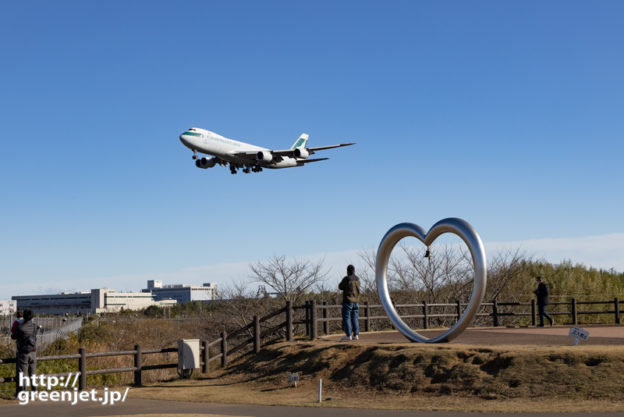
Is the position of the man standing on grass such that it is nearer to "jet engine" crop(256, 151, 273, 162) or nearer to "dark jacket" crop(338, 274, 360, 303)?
"dark jacket" crop(338, 274, 360, 303)

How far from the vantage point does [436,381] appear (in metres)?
14.5

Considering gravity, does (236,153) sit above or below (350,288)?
above

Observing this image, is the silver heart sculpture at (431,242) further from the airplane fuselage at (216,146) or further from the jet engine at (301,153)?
the airplane fuselage at (216,146)

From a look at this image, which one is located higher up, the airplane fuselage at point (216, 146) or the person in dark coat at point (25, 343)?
the airplane fuselage at point (216, 146)

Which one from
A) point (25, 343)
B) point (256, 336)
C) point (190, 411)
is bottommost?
point (190, 411)

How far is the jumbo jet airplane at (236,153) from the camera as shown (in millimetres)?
47250

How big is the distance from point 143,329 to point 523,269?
35.4 meters

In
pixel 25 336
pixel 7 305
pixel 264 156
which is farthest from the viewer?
pixel 7 305

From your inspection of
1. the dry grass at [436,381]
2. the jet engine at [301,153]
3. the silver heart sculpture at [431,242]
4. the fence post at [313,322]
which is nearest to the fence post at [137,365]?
the dry grass at [436,381]

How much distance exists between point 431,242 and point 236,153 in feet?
107

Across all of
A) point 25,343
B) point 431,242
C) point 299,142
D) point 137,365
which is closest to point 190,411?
point 25,343

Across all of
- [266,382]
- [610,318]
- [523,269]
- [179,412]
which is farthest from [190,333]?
[179,412]

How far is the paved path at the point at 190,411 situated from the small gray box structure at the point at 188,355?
14.7ft

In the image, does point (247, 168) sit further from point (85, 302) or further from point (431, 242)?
point (85, 302)
